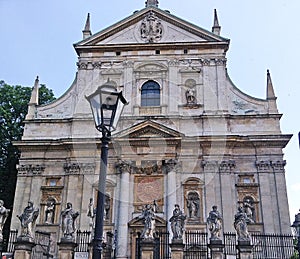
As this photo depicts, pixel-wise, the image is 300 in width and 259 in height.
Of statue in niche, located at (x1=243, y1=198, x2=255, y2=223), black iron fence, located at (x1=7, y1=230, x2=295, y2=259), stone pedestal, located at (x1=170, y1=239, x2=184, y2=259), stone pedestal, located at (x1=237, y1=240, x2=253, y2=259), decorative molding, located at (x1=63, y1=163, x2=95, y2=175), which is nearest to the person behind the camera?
stone pedestal, located at (x1=237, y1=240, x2=253, y2=259)

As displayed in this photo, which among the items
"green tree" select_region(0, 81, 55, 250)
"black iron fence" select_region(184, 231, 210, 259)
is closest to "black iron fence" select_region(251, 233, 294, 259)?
"black iron fence" select_region(184, 231, 210, 259)

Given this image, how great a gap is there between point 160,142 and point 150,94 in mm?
3398

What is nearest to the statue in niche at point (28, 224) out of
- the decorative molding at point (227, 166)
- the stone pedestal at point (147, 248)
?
the stone pedestal at point (147, 248)

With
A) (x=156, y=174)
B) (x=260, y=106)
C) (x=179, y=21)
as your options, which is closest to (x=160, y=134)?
(x=156, y=174)

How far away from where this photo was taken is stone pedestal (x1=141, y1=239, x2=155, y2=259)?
43.5 ft

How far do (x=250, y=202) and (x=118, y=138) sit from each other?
7.39 meters

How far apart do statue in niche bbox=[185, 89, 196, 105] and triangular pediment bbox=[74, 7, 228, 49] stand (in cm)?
319

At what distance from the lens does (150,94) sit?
23.0 meters

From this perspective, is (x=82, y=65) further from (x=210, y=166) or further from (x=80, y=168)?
(x=210, y=166)

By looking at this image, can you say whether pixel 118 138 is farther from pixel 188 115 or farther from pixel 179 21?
pixel 179 21

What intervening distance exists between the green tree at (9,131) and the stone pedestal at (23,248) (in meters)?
12.1

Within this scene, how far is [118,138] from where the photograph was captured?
21109 millimetres

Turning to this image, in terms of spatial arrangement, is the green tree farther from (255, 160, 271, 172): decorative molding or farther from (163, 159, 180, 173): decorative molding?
(255, 160, 271, 172): decorative molding

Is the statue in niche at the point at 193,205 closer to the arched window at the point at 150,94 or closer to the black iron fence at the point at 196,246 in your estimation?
the black iron fence at the point at 196,246
